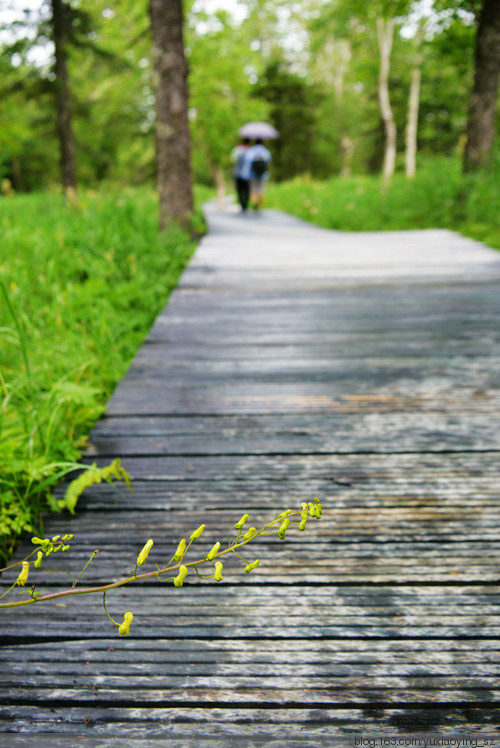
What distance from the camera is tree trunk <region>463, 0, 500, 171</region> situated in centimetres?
826

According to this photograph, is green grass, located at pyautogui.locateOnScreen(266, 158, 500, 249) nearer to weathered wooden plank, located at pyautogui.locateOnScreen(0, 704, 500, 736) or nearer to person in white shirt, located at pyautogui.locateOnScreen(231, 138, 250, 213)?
person in white shirt, located at pyautogui.locateOnScreen(231, 138, 250, 213)

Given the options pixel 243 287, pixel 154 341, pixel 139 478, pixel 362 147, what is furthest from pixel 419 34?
pixel 139 478

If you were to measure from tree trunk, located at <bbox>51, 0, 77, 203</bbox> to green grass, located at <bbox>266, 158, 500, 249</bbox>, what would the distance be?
611 centimetres

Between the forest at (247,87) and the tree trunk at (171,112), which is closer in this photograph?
the tree trunk at (171,112)

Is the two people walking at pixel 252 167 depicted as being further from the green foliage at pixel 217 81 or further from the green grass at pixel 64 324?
the green grass at pixel 64 324

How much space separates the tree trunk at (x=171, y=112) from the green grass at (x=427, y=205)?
3.81 m

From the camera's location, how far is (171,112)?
20.6 feet

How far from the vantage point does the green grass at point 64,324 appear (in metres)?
1.97

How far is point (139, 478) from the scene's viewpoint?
82.0 inches

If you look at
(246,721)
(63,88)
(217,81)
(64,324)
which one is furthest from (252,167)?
(246,721)

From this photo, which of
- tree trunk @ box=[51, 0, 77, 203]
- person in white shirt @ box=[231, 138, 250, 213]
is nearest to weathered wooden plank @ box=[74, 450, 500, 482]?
person in white shirt @ box=[231, 138, 250, 213]

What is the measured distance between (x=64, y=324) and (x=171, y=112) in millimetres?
3741

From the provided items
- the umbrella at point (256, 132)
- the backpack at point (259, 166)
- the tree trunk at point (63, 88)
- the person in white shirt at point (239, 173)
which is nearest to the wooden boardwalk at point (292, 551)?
the backpack at point (259, 166)

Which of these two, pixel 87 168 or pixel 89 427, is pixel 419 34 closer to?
pixel 87 168
